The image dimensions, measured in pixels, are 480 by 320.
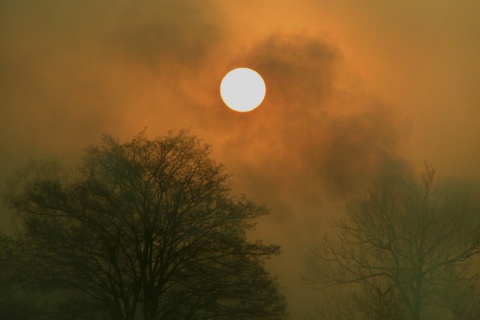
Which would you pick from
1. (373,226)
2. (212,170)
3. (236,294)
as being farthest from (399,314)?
(212,170)

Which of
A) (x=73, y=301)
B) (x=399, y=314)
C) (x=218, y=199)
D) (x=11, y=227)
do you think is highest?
(x=11, y=227)

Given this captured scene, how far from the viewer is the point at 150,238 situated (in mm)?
14844

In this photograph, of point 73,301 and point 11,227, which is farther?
point 11,227

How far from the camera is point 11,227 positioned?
19500 millimetres

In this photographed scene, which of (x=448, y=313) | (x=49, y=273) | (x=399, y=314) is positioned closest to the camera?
(x=49, y=273)

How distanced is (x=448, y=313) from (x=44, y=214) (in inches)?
458

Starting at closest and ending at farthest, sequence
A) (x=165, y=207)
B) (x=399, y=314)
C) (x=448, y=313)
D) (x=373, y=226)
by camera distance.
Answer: (x=165, y=207) < (x=399, y=314) < (x=448, y=313) < (x=373, y=226)

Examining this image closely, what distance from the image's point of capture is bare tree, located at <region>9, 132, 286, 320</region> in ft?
47.1

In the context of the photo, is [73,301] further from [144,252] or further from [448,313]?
[448,313]

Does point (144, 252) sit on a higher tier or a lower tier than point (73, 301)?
higher

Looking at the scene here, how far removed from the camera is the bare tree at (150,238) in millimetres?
14344

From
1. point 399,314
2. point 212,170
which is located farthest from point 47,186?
point 399,314

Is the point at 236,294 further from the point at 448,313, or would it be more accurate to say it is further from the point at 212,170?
the point at 448,313

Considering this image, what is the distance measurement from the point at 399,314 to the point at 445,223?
3495 millimetres
